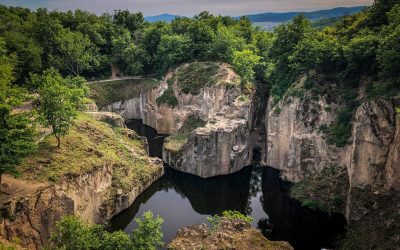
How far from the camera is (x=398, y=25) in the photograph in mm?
36000

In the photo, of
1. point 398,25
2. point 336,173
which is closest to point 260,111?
point 336,173

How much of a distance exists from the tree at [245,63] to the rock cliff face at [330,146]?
7.68 meters

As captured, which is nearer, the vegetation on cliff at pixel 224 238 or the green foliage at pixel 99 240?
the green foliage at pixel 99 240

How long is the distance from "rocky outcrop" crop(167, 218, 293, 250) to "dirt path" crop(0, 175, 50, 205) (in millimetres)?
13580

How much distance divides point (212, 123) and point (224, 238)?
25.6 metres

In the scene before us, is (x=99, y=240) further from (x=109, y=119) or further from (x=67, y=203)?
(x=109, y=119)

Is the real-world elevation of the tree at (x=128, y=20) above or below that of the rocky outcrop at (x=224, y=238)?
above

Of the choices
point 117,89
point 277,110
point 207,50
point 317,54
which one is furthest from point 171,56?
point 317,54

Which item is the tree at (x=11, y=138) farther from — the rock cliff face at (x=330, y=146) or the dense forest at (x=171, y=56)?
the rock cliff face at (x=330, y=146)

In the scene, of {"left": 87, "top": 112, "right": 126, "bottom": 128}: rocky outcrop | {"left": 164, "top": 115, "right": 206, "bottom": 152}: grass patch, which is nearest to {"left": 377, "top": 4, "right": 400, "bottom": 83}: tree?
{"left": 164, "top": 115, "right": 206, "bottom": 152}: grass patch

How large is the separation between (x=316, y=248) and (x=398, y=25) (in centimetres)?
2297

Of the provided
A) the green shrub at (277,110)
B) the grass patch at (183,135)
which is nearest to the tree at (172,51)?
the grass patch at (183,135)

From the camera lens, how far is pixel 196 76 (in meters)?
61.7

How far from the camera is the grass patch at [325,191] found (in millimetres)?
39469
